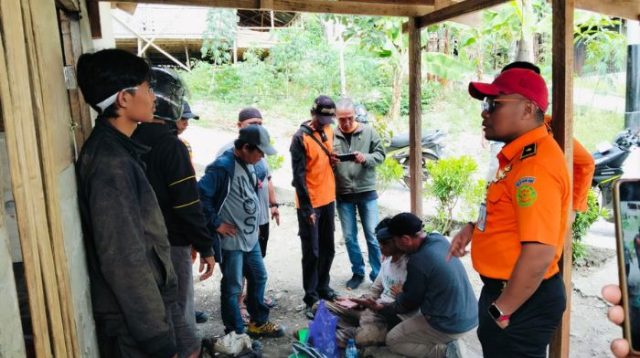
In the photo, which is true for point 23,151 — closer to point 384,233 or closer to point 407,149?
point 384,233

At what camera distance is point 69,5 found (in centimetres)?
246

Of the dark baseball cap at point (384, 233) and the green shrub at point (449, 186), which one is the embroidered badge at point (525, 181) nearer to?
the dark baseball cap at point (384, 233)

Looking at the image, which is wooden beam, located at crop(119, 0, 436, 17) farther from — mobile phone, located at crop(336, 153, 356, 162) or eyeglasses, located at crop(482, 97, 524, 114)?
eyeglasses, located at crop(482, 97, 524, 114)

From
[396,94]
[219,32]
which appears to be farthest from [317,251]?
[219,32]

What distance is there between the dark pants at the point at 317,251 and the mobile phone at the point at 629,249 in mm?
3383

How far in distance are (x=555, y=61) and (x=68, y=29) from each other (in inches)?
107

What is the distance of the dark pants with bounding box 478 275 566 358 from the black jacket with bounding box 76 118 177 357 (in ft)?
5.01

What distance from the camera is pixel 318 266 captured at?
4.87m

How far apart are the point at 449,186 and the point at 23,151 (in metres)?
5.93

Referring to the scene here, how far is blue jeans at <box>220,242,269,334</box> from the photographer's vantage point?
3.83 m

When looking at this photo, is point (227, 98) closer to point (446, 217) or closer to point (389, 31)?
point (389, 31)

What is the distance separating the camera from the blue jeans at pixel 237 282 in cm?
383

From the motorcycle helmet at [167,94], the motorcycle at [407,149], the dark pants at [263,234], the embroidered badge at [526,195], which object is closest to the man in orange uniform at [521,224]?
the embroidered badge at [526,195]

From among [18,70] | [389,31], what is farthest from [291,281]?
[389,31]
